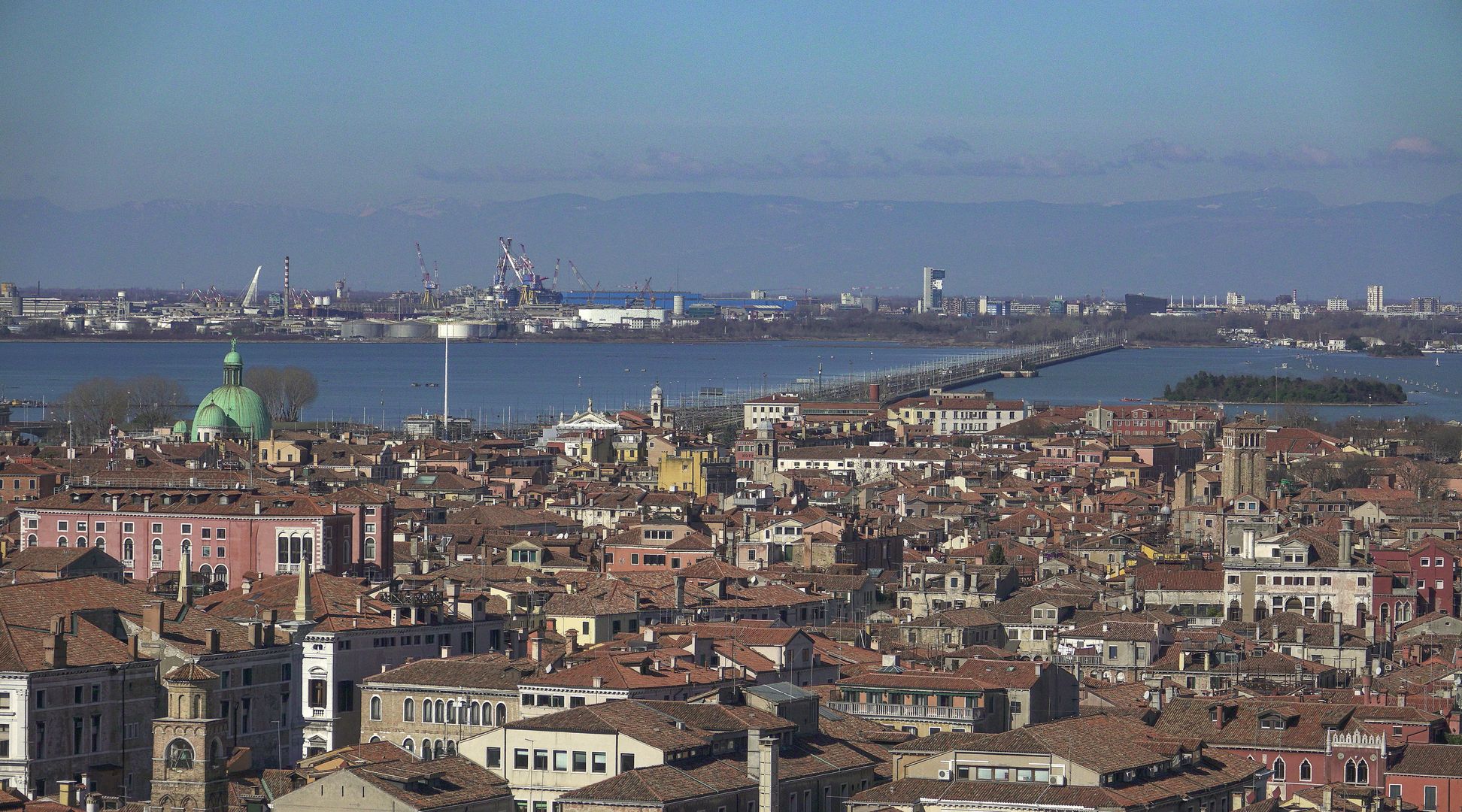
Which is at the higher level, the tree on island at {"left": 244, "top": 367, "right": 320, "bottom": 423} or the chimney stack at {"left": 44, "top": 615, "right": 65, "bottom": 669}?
the chimney stack at {"left": 44, "top": 615, "right": 65, "bottom": 669}

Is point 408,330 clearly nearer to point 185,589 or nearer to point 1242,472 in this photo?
point 1242,472

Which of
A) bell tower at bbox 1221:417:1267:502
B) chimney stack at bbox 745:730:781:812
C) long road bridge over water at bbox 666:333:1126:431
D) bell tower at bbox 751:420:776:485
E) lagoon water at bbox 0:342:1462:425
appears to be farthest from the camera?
lagoon water at bbox 0:342:1462:425

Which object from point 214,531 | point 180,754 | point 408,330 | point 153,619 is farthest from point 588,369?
point 180,754

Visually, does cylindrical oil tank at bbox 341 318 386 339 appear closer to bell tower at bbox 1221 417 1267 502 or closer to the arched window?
bell tower at bbox 1221 417 1267 502

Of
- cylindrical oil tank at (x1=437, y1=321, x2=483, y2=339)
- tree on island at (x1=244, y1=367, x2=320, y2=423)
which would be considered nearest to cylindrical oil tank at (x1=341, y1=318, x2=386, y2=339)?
cylindrical oil tank at (x1=437, y1=321, x2=483, y2=339)

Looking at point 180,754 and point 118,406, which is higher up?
point 180,754

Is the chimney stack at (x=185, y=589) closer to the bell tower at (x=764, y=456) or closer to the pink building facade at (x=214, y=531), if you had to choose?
the pink building facade at (x=214, y=531)

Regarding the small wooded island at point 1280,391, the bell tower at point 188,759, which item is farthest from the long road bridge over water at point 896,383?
the bell tower at point 188,759
